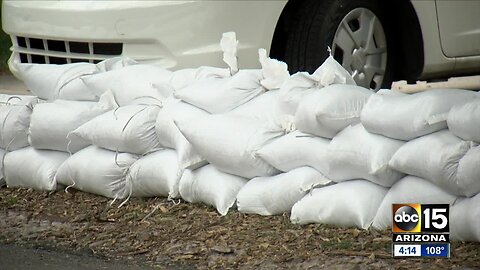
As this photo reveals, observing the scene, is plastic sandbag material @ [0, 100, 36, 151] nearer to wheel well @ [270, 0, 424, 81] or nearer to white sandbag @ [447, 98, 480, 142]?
wheel well @ [270, 0, 424, 81]

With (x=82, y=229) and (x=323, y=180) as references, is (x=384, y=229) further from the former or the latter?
(x=82, y=229)

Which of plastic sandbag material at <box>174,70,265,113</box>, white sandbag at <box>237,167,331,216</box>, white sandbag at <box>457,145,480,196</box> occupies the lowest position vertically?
white sandbag at <box>237,167,331,216</box>

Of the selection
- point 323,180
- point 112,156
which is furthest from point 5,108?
point 323,180

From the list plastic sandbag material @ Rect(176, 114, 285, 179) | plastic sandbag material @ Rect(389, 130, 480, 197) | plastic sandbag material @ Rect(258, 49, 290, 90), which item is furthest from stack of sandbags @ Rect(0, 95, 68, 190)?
plastic sandbag material @ Rect(389, 130, 480, 197)

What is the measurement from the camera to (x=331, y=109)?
5.32m

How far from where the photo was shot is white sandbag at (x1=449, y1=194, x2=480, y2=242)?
470 cm

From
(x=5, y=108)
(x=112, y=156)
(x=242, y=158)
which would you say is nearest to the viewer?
(x=242, y=158)

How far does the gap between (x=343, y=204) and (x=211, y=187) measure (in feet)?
2.69

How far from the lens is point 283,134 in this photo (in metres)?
5.64

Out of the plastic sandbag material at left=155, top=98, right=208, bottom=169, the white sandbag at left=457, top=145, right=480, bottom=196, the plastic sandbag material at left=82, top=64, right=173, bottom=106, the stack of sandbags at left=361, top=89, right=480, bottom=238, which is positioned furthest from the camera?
the plastic sandbag material at left=82, top=64, right=173, bottom=106

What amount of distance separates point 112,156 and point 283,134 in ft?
3.59

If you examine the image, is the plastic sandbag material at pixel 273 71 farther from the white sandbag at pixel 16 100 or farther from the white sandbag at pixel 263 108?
the white sandbag at pixel 16 100

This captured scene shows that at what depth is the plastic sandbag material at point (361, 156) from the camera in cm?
508

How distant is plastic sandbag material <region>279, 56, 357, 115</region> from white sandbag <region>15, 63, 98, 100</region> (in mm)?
1468
